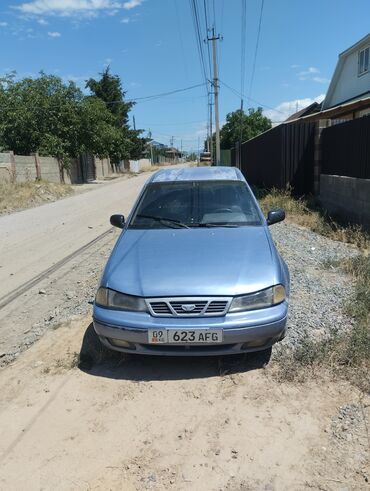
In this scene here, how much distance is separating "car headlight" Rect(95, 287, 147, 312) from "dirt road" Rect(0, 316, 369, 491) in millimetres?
585

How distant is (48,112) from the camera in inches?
1170

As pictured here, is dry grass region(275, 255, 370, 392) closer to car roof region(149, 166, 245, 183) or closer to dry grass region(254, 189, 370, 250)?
car roof region(149, 166, 245, 183)

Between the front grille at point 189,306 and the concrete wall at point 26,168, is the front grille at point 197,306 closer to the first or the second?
the front grille at point 189,306

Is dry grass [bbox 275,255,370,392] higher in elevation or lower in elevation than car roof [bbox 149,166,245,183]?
lower

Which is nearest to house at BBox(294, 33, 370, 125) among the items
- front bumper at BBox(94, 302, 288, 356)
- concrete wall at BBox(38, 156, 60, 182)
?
concrete wall at BBox(38, 156, 60, 182)

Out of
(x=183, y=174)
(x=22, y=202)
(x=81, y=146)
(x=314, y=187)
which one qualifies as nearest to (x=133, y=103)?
(x=81, y=146)

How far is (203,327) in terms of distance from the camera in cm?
344

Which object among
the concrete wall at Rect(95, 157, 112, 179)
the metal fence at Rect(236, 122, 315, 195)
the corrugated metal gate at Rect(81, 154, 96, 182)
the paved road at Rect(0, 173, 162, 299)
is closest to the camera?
the paved road at Rect(0, 173, 162, 299)

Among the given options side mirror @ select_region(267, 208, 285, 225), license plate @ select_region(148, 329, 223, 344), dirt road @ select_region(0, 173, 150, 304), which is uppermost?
side mirror @ select_region(267, 208, 285, 225)

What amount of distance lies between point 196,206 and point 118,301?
178 centimetres

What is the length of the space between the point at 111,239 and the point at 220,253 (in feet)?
21.8

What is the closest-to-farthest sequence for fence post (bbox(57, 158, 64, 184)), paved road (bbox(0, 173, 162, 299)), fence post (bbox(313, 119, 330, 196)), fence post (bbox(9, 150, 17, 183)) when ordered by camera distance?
paved road (bbox(0, 173, 162, 299)) → fence post (bbox(313, 119, 330, 196)) → fence post (bbox(9, 150, 17, 183)) → fence post (bbox(57, 158, 64, 184))

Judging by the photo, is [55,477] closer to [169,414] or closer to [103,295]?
[169,414]

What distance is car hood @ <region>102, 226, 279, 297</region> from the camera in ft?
11.8
